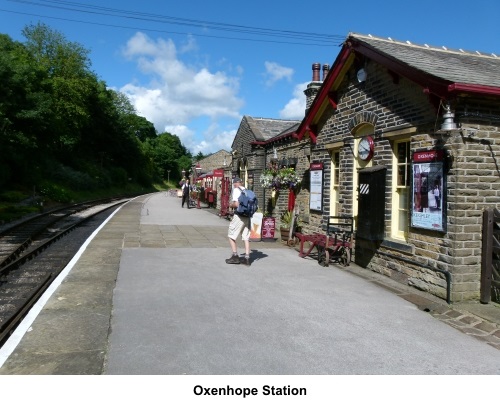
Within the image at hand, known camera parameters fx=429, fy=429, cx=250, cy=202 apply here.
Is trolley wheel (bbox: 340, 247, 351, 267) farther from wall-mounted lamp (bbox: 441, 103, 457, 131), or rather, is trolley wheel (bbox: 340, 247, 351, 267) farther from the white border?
the white border

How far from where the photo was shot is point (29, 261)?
9.29m

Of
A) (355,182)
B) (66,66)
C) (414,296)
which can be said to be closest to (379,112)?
(355,182)

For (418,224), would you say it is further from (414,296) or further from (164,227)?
(164,227)

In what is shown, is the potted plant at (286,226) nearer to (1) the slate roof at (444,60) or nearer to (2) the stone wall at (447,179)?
(2) the stone wall at (447,179)

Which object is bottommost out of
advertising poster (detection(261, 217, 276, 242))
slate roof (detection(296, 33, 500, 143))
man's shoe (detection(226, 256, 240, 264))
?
man's shoe (detection(226, 256, 240, 264))

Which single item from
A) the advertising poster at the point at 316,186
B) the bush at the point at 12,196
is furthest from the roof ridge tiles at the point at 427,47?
the bush at the point at 12,196

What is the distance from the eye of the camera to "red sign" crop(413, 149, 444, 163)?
6.53 meters

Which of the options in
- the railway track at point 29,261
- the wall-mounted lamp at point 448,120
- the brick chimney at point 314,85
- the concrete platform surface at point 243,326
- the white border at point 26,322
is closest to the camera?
the concrete platform surface at point 243,326

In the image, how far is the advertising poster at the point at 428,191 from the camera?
6.52m

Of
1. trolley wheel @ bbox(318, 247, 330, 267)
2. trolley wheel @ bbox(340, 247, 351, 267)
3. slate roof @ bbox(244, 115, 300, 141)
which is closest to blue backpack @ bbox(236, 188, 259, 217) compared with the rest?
trolley wheel @ bbox(318, 247, 330, 267)

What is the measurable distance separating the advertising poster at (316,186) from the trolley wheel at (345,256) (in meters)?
1.88

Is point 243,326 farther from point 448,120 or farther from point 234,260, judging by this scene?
point 448,120

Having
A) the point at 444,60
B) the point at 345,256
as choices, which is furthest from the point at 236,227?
the point at 444,60

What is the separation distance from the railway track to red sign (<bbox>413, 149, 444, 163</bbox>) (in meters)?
6.13
